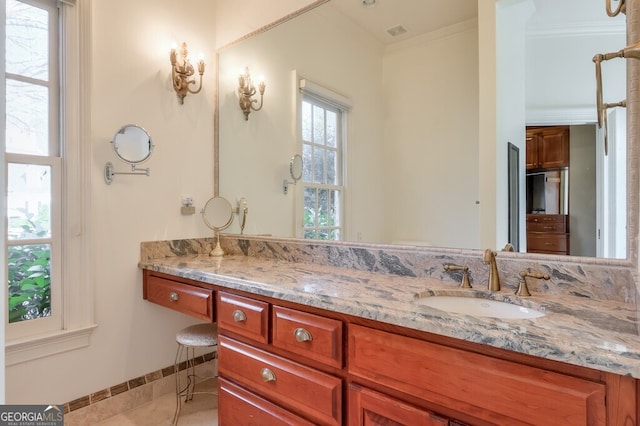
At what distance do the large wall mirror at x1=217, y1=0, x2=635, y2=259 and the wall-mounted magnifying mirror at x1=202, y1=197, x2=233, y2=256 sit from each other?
18 cm

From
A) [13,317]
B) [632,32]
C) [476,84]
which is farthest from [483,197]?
[13,317]

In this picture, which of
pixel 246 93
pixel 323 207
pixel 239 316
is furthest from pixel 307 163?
pixel 239 316

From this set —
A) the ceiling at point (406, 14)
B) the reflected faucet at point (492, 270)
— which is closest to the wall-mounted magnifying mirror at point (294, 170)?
the ceiling at point (406, 14)

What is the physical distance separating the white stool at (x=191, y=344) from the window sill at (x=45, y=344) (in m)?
0.47

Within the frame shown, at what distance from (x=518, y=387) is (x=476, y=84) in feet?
3.88

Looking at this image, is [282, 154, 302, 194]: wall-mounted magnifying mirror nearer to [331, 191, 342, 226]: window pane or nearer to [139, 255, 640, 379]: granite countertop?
[331, 191, 342, 226]: window pane

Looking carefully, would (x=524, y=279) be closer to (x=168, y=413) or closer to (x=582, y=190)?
(x=582, y=190)

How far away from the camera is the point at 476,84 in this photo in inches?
58.2

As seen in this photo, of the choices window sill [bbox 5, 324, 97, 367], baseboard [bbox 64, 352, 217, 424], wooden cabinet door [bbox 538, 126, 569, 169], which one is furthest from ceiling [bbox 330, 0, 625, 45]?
baseboard [bbox 64, 352, 217, 424]

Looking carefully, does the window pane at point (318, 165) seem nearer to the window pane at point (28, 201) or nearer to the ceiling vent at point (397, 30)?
the ceiling vent at point (397, 30)

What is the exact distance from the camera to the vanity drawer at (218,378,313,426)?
50.3 inches

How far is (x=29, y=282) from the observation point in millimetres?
1661

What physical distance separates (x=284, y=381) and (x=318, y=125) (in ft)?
4.40

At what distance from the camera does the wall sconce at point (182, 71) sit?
2146 mm
